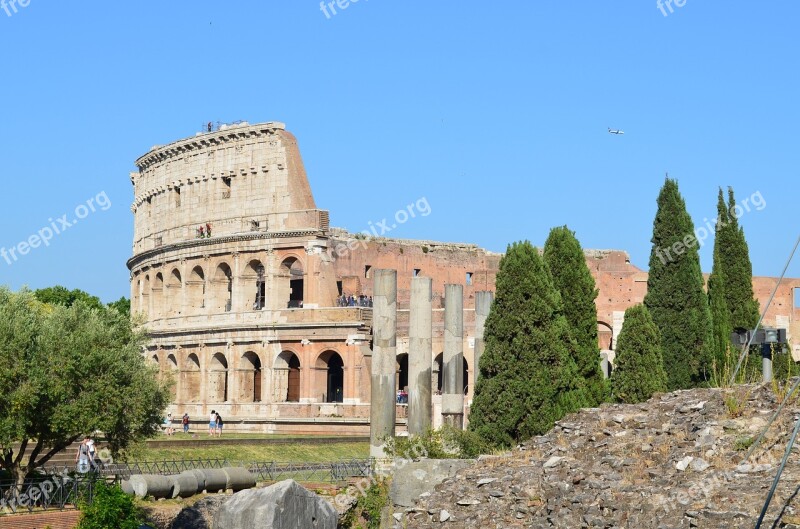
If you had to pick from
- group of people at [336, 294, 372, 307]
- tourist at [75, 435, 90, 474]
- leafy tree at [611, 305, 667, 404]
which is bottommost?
tourist at [75, 435, 90, 474]

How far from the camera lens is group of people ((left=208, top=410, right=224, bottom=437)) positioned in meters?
53.3

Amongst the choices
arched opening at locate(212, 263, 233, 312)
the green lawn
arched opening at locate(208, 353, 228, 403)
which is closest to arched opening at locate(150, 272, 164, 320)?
arched opening at locate(212, 263, 233, 312)

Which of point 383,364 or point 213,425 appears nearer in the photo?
point 383,364

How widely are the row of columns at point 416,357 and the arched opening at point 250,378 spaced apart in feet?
81.6

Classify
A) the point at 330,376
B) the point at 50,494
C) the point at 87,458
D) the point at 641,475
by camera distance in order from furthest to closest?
1. the point at 330,376
2. the point at 87,458
3. the point at 50,494
4. the point at 641,475

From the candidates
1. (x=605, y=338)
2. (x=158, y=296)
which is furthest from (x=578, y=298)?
(x=158, y=296)

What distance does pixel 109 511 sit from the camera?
25266 mm

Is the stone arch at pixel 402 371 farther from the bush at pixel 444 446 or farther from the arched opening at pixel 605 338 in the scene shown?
the bush at pixel 444 446

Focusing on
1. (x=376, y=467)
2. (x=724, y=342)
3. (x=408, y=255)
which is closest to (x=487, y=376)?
(x=376, y=467)

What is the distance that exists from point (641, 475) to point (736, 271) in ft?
73.6

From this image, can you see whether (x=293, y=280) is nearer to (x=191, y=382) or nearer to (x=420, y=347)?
(x=191, y=382)

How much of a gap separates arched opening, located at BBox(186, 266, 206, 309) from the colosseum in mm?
53

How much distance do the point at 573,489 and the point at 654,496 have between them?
1.72 m

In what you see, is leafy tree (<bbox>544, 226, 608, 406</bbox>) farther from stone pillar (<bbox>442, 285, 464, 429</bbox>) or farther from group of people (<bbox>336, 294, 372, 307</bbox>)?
group of people (<bbox>336, 294, 372, 307</bbox>)
